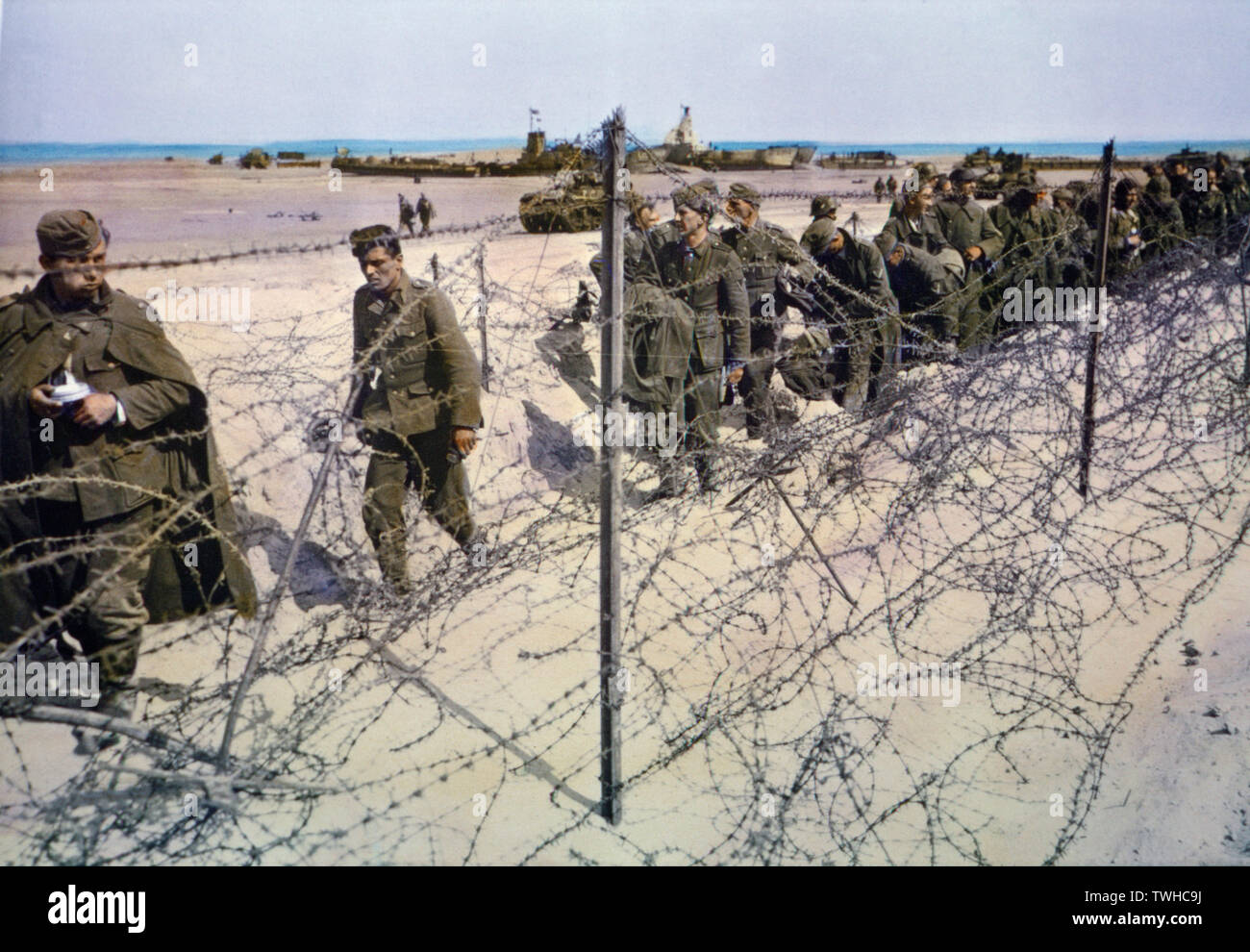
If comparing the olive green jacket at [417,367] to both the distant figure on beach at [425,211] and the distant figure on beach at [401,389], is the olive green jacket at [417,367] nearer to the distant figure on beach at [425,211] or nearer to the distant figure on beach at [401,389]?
the distant figure on beach at [401,389]

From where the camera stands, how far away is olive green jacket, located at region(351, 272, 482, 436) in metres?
4.32

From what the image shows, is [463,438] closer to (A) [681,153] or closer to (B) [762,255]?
(A) [681,153]

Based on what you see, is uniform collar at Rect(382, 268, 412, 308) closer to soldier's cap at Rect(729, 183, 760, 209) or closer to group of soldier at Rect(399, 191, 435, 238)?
group of soldier at Rect(399, 191, 435, 238)

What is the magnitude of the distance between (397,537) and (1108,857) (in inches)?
120

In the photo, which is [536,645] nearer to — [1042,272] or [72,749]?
[72,749]

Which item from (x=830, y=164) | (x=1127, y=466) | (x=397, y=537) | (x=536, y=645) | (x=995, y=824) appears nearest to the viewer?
(x=995, y=824)

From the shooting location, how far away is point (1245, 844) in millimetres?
3215

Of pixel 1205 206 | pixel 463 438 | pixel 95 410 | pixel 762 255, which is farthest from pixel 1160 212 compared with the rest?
pixel 95 410

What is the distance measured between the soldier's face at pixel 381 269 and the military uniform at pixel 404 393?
4 centimetres

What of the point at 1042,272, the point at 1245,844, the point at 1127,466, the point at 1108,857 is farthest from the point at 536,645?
the point at 1042,272

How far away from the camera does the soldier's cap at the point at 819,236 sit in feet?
23.0

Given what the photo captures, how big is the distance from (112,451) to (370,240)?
133cm

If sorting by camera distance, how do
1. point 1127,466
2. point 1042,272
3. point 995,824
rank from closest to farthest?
point 995,824 → point 1127,466 → point 1042,272

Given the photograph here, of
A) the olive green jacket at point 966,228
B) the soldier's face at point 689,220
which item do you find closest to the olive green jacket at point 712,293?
the soldier's face at point 689,220
